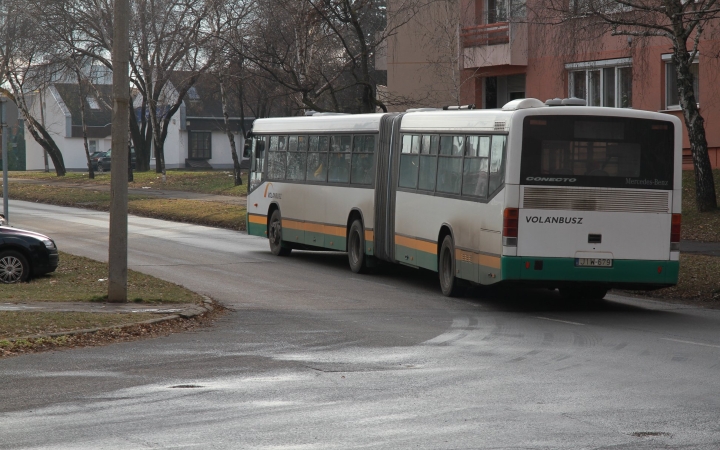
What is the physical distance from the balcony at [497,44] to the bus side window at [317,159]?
15.9m

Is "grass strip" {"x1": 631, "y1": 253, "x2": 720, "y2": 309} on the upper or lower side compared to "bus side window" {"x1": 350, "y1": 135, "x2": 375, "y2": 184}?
lower

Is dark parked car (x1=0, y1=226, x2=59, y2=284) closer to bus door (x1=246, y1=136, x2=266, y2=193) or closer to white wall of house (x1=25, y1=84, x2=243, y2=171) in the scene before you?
bus door (x1=246, y1=136, x2=266, y2=193)

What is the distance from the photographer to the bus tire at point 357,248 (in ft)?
70.1

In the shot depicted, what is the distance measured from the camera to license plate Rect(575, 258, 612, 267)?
15.7 meters

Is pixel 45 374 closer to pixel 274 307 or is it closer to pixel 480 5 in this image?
pixel 274 307

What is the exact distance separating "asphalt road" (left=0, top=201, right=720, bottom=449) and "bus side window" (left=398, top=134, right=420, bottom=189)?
2.81 m

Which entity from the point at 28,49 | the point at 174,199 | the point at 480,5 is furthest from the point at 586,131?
the point at 28,49

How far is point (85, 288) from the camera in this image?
1781 centimetres

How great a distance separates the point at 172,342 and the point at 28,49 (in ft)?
158

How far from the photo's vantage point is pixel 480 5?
41.6m

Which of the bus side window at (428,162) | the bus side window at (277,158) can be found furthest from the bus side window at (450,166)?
the bus side window at (277,158)

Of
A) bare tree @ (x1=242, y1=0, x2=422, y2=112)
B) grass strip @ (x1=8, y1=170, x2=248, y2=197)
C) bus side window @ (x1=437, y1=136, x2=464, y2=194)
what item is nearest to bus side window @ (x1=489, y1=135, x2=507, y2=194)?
bus side window @ (x1=437, y1=136, x2=464, y2=194)

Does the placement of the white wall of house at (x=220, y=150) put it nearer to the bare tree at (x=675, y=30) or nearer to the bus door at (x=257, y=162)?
the bare tree at (x=675, y=30)

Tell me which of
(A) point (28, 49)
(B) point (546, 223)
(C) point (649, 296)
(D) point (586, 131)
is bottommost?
(C) point (649, 296)
